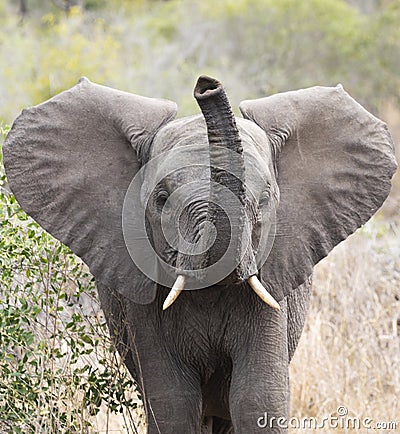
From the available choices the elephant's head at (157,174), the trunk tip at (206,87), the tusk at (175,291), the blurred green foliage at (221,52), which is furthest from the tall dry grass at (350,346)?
the blurred green foliage at (221,52)

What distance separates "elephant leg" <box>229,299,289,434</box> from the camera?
11.3ft

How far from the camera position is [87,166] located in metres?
3.70

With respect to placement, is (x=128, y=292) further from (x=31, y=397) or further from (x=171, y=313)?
(x=31, y=397)

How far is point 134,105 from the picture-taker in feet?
12.1

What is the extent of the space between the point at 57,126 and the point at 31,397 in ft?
3.43

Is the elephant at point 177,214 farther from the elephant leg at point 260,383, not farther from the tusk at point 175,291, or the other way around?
the tusk at point 175,291

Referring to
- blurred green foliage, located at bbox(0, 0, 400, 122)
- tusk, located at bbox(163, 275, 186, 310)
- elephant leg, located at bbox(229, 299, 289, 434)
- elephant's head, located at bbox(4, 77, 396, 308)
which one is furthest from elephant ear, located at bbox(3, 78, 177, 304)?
blurred green foliage, located at bbox(0, 0, 400, 122)

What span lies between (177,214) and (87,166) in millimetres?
620

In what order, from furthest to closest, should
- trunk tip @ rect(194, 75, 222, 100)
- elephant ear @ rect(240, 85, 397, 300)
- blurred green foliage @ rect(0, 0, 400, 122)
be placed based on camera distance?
blurred green foliage @ rect(0, 0, 400, 122), elephant ear @ rect(240, 85, 397, 300), trunk tip @ rect(194, 75, 222, 100)

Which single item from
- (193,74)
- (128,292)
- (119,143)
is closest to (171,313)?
(128,292)

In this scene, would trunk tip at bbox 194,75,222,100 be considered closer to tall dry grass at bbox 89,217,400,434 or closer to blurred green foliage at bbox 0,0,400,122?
tall dry grass at bbox 89,217,400,434

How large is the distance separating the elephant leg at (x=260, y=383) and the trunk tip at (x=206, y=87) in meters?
0.96

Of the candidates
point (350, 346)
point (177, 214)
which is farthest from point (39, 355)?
point (350, 346)

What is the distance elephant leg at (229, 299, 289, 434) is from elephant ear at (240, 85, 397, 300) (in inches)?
4.8
